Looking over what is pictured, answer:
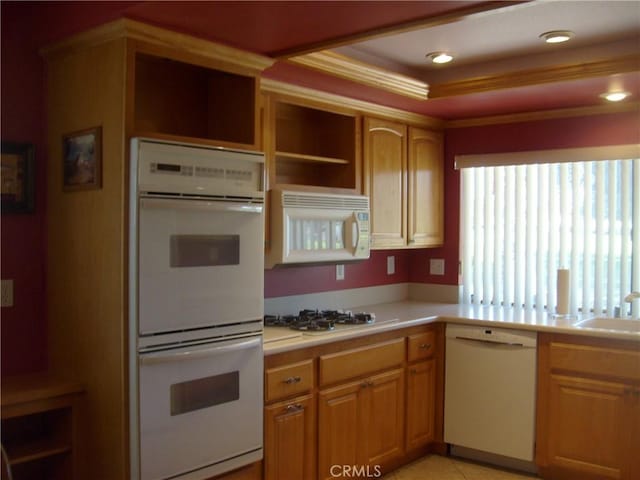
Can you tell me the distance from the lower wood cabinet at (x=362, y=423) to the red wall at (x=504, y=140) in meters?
1.28

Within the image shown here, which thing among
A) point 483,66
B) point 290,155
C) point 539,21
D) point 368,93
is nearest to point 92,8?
point 290,155

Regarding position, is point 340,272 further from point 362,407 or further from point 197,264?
point 197,264

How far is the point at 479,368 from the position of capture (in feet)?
12.9

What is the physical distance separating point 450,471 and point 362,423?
0.78 m

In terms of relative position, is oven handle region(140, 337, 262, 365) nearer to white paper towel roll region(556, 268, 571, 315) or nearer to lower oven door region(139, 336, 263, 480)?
lower oven door region(139, 336, 263, 480)

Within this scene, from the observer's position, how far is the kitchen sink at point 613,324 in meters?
3.84

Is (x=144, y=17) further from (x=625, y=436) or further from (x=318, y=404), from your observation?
(x=625, y=436)

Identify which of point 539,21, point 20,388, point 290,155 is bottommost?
point 20,388

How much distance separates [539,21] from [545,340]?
69.7 inches

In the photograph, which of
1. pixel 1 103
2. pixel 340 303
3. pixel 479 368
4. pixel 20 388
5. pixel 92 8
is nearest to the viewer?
pixel 92 8

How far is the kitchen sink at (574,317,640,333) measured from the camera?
12.6ft

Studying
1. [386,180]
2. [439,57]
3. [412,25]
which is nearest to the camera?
[412,25]

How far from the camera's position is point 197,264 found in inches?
103

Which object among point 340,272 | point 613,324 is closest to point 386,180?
point 340,272
